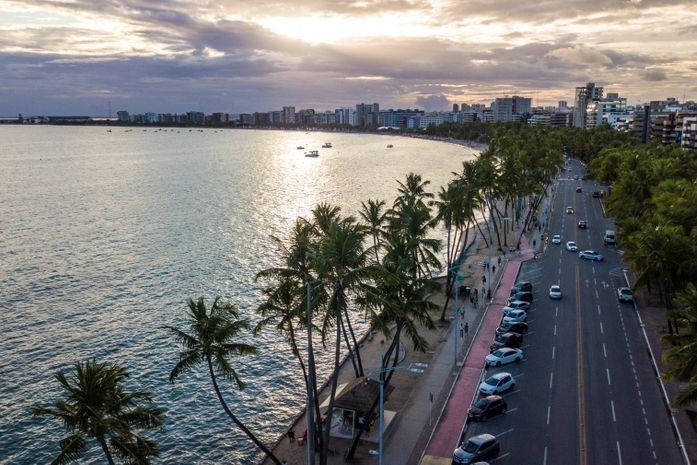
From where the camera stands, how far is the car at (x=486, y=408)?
126 feet

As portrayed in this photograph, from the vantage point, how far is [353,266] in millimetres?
31219

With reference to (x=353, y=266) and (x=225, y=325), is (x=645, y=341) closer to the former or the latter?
(x=353, y=266)

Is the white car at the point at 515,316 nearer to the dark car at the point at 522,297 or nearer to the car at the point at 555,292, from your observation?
the dark car at the point at 522,297

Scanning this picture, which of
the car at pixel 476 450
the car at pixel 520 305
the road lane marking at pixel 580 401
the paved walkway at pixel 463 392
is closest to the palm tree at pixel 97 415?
the paved walkway at pixel 463 392

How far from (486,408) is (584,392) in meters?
8.57

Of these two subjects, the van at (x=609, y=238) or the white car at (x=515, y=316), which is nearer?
the white car at (x=515, y=316)

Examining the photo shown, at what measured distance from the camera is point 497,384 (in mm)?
42156

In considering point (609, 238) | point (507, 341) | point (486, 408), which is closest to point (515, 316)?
point (507, 341)

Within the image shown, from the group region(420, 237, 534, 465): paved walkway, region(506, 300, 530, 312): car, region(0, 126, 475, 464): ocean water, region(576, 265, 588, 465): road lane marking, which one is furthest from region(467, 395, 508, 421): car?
region(506, 300, 530, 312): car

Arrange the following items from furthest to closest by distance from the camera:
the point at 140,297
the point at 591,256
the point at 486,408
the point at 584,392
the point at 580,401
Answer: the point at 591,256 < the point at 140,297 < the point at 584,392 < the point at 580,401 < the point at 486,408

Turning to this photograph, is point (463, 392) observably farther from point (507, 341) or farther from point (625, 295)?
point (625, 295)

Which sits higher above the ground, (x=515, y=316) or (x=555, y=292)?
(x=555, y=292)

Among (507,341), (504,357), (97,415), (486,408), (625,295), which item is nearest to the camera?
(97,415)

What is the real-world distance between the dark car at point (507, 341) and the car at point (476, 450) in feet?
52.4
